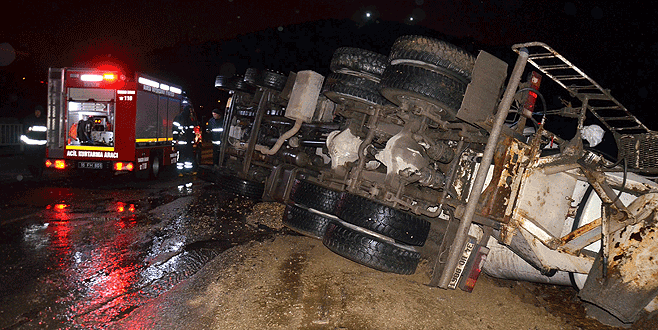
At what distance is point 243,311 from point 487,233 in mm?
2221

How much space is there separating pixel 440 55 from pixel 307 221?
90.3 inches

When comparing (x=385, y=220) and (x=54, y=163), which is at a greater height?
(x=385, y=220)

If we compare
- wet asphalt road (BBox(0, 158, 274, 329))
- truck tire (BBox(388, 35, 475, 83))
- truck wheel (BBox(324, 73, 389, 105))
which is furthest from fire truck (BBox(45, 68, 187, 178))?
truck tire (BBox(388, 35, 475, 83))

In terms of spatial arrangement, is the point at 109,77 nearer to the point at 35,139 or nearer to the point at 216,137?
the point at 35,139

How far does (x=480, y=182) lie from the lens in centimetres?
316

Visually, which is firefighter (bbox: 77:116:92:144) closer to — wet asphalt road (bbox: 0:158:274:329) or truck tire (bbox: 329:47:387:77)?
wet asphalt road (bbox: 0:158:274:329)

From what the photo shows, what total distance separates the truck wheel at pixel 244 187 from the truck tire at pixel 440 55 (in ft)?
12.9

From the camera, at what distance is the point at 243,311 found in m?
3.00

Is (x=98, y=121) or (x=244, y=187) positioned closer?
(x=244, y=187)

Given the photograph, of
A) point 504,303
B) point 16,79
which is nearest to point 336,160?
point 504,303

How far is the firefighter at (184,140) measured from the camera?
34.1 ft

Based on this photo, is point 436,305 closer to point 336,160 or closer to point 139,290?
point 336,160

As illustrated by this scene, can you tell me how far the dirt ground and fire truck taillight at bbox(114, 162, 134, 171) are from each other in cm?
478

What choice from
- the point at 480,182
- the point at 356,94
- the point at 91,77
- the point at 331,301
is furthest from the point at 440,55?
the point at 91,77
